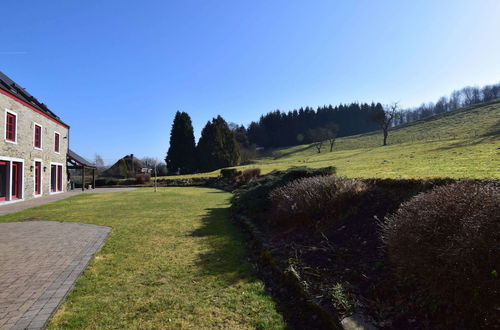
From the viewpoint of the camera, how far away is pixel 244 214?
9.71 meters

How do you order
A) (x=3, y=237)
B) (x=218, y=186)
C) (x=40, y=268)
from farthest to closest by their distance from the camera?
(x=218, y=186) → (x=3, y=237) → (x=40, y=268)

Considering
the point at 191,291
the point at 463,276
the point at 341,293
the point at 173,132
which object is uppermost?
the point at 173,132

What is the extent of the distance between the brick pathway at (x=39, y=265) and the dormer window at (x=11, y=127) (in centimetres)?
865

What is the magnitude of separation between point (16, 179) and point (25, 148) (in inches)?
70.4

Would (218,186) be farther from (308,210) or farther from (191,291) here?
(191,291)

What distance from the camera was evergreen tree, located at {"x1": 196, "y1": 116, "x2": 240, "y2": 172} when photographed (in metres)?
49.8

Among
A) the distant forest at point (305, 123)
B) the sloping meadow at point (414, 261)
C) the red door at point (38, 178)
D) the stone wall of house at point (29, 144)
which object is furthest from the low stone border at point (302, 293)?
the distant forest at point (305, 123)

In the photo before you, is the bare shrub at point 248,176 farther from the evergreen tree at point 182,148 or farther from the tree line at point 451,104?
the tree line at point 451,104

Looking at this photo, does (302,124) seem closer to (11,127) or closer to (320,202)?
(11,127)

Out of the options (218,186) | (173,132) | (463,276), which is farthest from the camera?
(173,132)

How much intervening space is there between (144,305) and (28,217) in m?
9.31

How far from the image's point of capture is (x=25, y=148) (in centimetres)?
1656

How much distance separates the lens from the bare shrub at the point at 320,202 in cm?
628

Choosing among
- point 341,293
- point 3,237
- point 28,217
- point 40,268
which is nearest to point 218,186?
point 28,217
